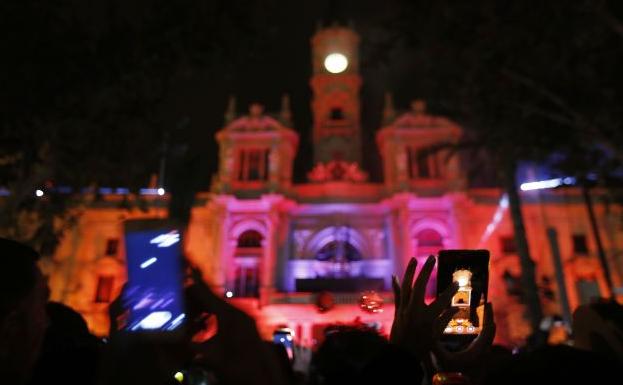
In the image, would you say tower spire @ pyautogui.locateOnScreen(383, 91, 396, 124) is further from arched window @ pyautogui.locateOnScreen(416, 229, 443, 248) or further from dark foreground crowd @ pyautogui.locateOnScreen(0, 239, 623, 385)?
dark foreground crowd @ pyautogui.locateOnScreen(0, 239, 623, 385)

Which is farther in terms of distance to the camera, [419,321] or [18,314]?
[419,321]

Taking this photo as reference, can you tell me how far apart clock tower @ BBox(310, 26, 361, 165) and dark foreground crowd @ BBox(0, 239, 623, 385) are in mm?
30926

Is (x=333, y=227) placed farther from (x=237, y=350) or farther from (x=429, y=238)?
(x=237, y=350)

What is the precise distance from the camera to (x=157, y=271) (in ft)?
6.61

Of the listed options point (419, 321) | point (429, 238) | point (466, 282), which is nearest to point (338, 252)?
point (429, 238)

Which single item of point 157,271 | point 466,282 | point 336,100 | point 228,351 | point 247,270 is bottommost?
point 228,351

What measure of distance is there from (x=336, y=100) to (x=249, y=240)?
13.8m

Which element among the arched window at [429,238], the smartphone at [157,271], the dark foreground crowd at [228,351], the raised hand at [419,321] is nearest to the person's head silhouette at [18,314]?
the dark foreground crowd at [228,351]

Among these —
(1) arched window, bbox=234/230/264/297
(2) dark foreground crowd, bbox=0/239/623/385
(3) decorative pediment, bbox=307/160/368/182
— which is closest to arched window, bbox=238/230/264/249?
(1) arched window, bbox=234/230/264/297

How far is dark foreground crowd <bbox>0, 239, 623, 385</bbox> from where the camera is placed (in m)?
1.59

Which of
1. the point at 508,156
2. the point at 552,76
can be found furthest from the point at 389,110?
the point at 552,76

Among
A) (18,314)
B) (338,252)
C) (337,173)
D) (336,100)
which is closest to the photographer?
(18,314)

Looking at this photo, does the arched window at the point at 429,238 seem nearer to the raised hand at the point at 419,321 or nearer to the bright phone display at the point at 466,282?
the bright phone display at the point at 466,282

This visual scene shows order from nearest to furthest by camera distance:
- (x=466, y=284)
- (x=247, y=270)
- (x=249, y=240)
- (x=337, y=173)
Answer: (x=466, y=284) < (x=247, y=270) < (x=249, y=240) < (x=337, y=173)
